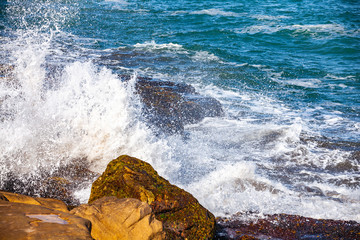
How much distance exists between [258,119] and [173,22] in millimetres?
12952

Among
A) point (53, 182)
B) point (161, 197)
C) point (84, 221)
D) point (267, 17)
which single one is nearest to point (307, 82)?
point (161, 197)

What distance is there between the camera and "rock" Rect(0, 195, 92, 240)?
8.21 ft

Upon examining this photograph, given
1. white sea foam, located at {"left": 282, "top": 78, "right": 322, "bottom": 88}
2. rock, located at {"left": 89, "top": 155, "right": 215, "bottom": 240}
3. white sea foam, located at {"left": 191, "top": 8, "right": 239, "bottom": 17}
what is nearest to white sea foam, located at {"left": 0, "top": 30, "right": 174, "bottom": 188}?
rock, located at {"left": 89, "top": 155, "right": 215, "bottom": 240}

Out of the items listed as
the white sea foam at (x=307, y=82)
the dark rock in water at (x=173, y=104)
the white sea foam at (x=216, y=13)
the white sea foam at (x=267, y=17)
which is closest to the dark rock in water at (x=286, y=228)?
the dark rock in water at (x=173, y=104)

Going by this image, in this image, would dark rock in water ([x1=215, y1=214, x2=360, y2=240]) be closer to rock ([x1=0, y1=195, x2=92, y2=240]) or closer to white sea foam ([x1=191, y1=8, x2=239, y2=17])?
rock ([x1=0, y1=195, x2=92, y2=240])

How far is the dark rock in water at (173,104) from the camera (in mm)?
7229

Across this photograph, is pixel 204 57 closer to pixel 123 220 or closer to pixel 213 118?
pixel 213 118

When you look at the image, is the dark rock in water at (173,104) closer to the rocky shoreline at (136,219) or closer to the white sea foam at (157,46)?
the rocky shoreline at (136,219)

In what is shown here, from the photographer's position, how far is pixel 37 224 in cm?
267

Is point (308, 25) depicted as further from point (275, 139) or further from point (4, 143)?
point (4, 143)

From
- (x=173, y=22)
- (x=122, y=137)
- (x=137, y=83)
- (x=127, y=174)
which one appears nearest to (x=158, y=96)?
(x=137, y=83)

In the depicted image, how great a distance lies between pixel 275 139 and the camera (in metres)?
6.75

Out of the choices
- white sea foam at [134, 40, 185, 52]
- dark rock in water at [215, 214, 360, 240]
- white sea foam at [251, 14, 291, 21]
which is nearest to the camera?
dark rock in water at [215, 214, 360, 240]

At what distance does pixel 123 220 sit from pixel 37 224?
76 centimetres
